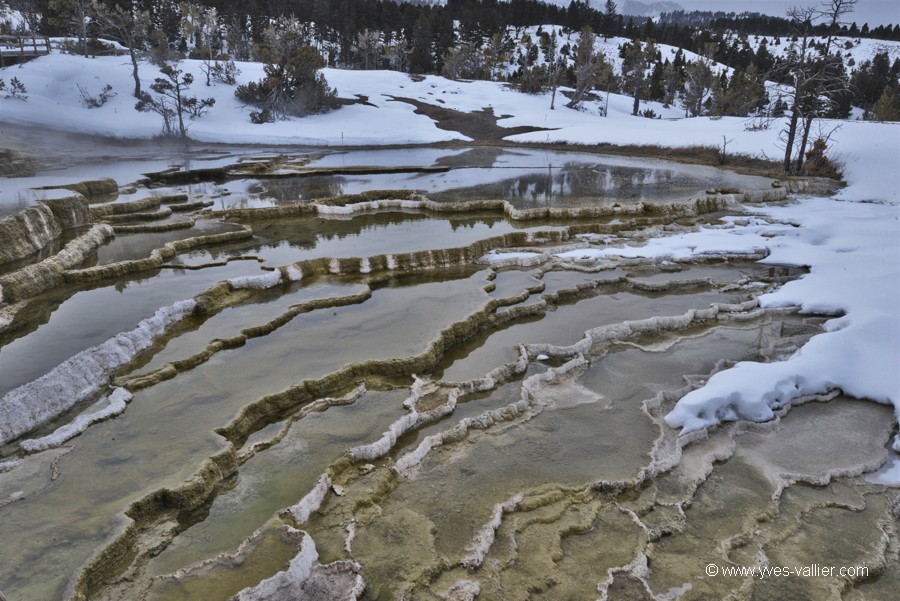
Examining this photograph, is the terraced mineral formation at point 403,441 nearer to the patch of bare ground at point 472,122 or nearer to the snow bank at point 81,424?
the snow bank at point 81,424

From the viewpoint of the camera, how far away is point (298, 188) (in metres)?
19.7

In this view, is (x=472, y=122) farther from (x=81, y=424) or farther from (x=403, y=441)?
(x=81, y=424)

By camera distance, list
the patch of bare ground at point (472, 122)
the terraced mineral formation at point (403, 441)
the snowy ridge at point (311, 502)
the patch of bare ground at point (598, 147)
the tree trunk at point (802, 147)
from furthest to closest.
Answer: the patch of bare ground at point (472, 122) < the patch of bare ground at point (598, 147) < the tree trunk at point (802, 147) < the snowy ridge at point (311, 502) < the terraced mineral formation at point (403, 441)

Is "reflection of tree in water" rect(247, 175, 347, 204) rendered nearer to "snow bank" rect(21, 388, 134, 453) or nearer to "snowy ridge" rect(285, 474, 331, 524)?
"snow bank" rect(21, 388, 134, 453)

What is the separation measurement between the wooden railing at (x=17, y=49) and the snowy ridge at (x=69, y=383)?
38218 mm

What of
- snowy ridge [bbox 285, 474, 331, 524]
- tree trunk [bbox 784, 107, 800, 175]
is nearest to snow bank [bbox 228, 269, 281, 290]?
snowy ridge [bbox 285, 474, 331, 524]

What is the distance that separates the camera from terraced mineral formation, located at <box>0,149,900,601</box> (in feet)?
14.4

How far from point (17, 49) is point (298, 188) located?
3216cm

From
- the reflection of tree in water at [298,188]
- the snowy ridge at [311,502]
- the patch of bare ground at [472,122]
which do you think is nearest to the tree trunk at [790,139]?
the reflection of tree in water at [298,188]

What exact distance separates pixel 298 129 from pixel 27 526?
33.4 meters

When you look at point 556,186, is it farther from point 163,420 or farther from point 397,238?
point 163,420

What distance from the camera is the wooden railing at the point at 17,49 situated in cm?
3525

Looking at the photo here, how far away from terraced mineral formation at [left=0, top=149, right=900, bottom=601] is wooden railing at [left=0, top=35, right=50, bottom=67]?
110 ft

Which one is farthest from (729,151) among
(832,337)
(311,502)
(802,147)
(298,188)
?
(311,502)
